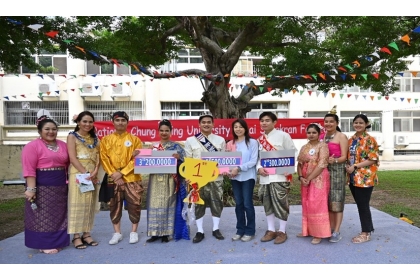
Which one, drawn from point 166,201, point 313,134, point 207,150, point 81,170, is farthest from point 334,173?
point 81,170

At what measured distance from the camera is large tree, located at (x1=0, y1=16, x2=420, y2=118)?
6449 millimetres

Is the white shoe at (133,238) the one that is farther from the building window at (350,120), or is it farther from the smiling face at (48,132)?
the building window at (350,120)

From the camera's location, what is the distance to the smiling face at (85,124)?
3.79 meters

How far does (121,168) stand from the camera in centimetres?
392

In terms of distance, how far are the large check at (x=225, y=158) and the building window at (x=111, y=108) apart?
1245 cm

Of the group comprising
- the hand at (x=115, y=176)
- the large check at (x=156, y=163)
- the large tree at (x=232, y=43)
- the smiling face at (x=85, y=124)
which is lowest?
the hand at (x=115, y=176)

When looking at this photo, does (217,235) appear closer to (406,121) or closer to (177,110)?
(177,110)

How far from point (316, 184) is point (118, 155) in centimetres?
217

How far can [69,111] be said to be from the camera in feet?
51.0

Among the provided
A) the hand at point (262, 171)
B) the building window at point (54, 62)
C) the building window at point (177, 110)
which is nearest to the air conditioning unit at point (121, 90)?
the building window at point (177, 110)

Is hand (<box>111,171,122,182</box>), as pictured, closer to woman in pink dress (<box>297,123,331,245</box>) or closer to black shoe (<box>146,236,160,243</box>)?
black shoe (<box>146,236,160,243</box>)

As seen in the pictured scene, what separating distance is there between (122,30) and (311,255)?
281 inches

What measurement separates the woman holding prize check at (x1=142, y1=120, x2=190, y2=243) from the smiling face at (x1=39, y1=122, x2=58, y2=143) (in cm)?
105

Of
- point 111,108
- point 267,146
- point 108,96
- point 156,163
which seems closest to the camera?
point 156,163
